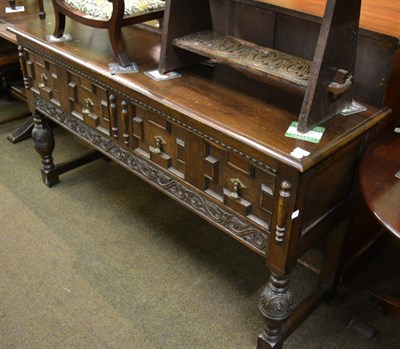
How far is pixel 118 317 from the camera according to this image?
6.32 feet

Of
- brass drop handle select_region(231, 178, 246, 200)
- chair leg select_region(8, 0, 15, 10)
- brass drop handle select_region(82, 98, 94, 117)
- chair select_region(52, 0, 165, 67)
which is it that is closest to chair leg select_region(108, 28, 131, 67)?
chair select_region(52, 0, 165, 67)

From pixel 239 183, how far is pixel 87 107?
871 mm

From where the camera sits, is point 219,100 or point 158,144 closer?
point 219,100

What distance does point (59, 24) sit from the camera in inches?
82.7

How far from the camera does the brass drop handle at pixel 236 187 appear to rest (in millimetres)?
1489

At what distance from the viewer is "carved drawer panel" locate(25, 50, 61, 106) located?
217cm

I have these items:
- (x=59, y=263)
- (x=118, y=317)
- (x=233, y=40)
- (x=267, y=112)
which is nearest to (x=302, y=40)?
(x=233, y=40)

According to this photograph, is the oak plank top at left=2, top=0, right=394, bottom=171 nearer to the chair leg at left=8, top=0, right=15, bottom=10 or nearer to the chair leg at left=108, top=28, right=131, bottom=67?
the chair leg at left=108, top=28, right=131, bottom=67

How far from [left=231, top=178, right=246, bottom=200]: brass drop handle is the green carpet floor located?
0.64 meters

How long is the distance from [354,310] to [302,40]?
1076mm

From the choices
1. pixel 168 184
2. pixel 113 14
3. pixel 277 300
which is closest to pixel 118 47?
pixel 113 14

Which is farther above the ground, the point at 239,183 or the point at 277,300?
the point at 239,183

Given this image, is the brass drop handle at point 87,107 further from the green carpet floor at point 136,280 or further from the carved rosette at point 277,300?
the carved rosette at point 277,300

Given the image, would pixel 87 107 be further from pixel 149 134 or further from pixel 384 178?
pixel 384 178
